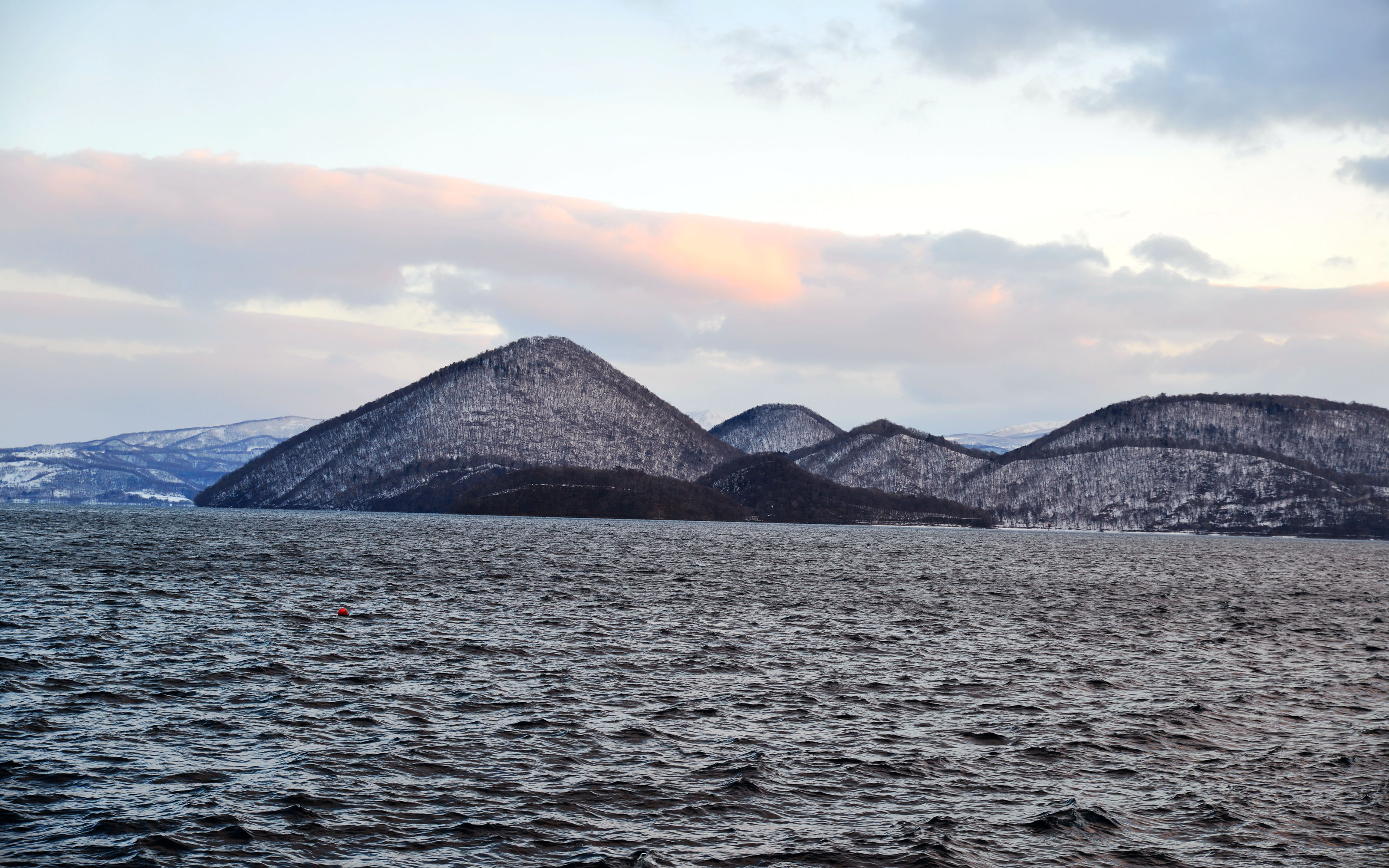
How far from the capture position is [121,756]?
93.0ft

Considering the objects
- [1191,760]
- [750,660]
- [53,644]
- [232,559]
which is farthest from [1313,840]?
[232,559]

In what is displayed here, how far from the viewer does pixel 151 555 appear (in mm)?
114562

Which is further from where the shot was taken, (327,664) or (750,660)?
(750,660)

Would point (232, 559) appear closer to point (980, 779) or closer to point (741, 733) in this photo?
point (741, 733)

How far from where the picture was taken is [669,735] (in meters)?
33.0

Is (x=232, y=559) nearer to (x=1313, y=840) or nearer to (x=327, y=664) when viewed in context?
(x=327, y=664)

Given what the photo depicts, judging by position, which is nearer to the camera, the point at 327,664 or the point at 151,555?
the point at 327,664

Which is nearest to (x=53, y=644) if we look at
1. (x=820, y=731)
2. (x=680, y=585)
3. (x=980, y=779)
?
(x=820, y=731)

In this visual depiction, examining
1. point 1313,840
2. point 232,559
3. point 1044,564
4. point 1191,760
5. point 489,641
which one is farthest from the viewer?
point 1044,564

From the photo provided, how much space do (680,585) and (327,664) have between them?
5177 cm

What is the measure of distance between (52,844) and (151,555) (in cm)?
10462

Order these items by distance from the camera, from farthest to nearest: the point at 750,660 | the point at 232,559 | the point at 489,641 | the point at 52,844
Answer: the point at 232,559 → the point at 489,641 → the point at 750,660 → the point at 52,844

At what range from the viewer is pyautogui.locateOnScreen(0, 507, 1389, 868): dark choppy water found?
23.2 metres

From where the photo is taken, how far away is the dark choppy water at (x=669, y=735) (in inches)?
912
